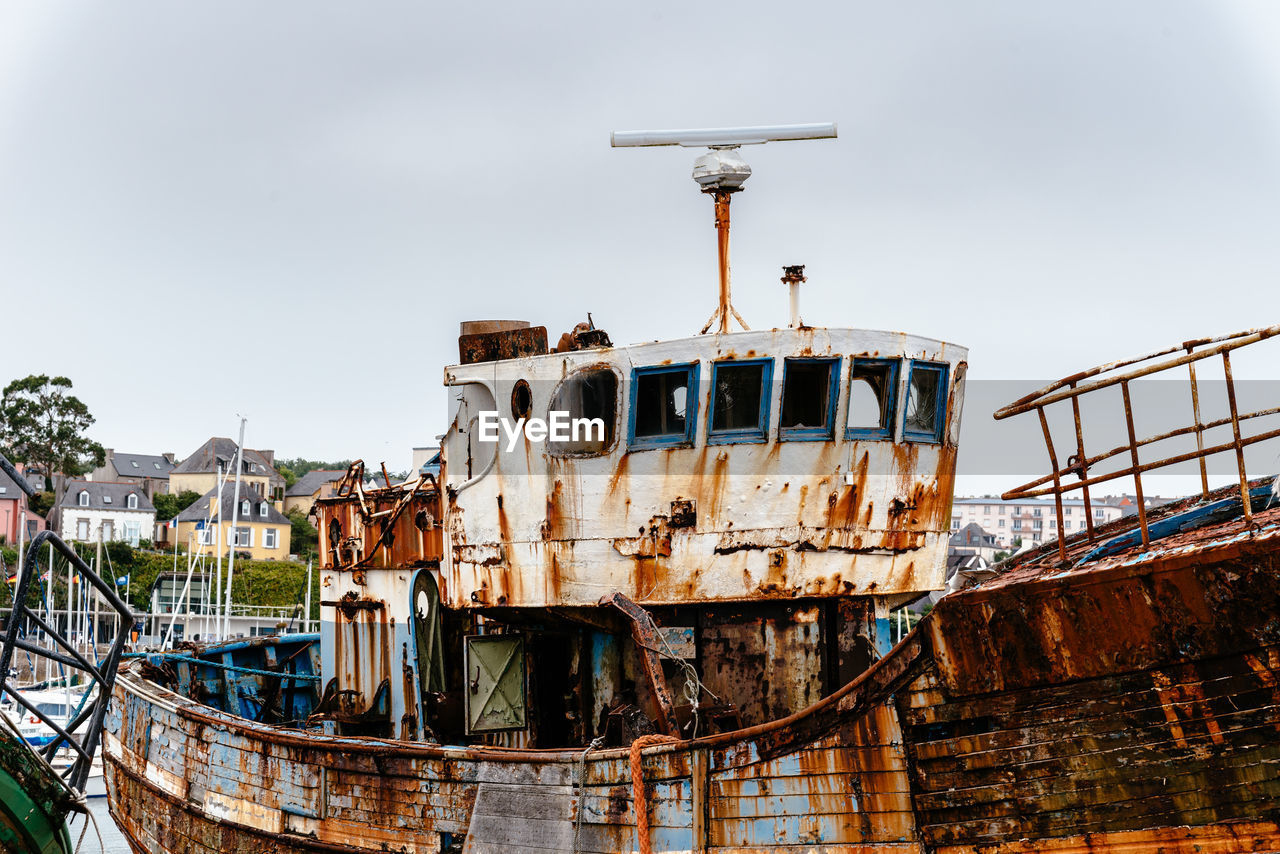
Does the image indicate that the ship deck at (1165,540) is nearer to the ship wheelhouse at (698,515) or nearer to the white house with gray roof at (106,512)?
the ship wheelhouse at (698,515)

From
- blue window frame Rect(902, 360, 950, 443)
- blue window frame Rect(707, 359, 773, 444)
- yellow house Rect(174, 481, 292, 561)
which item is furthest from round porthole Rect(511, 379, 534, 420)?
yellow house Rect(174, 481, 292, 561)

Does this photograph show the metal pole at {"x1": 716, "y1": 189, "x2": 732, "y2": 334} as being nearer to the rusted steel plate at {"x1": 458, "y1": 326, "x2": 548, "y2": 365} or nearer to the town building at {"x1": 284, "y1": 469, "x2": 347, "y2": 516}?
the rusted steel plate at {"x1": 458, "y1": 326, "x2": 548, "y2": 365}

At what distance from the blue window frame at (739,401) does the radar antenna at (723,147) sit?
48.9 inches

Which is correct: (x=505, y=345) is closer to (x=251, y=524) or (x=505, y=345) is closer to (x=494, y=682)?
(x=494, y=682)

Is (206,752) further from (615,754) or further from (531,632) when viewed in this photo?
(615,754)

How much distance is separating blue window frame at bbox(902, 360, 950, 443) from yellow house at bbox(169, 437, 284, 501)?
65.1m

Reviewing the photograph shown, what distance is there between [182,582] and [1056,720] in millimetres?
52799

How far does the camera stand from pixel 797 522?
9258 millimetres

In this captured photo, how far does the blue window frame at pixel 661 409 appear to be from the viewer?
924cm

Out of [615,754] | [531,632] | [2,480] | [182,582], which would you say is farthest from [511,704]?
[2,480]

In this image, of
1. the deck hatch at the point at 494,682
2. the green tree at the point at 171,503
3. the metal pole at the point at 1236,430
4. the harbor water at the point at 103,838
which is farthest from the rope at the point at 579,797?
the green tree at the point at 171,503

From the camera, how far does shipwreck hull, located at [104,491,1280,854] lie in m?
6.47

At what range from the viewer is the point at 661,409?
30.8ft

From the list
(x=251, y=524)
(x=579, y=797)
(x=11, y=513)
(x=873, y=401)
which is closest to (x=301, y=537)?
(x=251, y=524)
